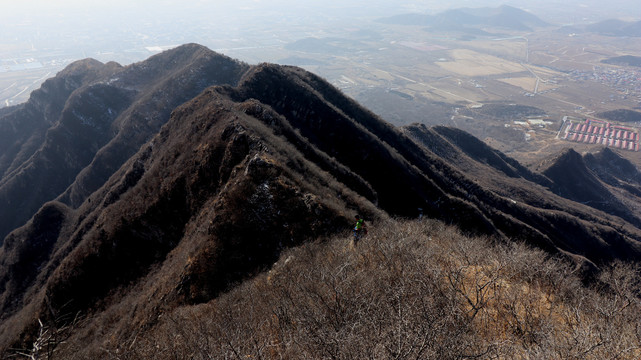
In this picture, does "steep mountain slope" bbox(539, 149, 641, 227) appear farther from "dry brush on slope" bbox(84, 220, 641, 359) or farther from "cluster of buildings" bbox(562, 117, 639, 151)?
"dry brush on slope" bbox(84, 220, 641, 359)

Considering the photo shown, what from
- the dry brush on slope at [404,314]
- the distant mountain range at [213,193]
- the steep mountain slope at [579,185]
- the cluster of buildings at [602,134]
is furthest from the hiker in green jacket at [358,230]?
the cluster of buildings at [602,134]

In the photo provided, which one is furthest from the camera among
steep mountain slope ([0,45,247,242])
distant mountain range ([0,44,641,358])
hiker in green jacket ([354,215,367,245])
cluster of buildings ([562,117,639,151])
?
cluster of buildings ([562,117,639,151])

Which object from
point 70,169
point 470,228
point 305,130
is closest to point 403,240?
point 470,228

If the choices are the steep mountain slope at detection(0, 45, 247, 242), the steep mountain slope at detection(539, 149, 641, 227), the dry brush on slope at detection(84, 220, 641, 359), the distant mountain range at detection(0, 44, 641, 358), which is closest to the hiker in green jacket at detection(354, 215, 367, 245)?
the dry brush on slope at detection(84, 220, 641, 359)

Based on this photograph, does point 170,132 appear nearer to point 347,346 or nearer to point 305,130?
point 305,130

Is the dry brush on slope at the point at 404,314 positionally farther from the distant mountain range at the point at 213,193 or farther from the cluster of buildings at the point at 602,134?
the cluster of buildings at the point at 602,134

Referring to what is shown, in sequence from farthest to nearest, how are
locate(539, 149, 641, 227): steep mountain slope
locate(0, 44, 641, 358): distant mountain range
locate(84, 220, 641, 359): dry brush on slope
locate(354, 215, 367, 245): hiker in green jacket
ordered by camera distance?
locate(539, 149, 641, 227): steep mountain slope, locate(0, 44, 641, 358): distant mountain range, locate(354, 215, 367, 245): hiker in green jacket, locate(84, 220, 641, 359): dry brush on slope

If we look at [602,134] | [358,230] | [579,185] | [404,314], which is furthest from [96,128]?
[602,134]
